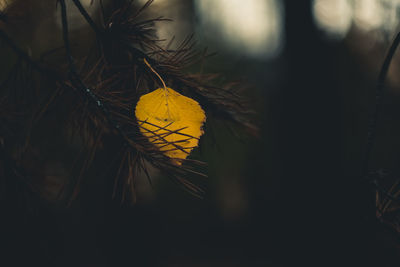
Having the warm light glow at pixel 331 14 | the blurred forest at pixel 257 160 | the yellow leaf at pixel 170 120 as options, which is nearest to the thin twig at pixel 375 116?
the blurred forest at pixel 257 160

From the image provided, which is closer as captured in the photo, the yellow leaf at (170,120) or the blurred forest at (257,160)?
the yellow leaf at (170,120)

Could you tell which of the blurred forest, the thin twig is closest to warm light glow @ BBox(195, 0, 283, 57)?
the blurred forest

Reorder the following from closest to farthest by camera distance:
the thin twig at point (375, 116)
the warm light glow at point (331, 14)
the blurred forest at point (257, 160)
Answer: the thin twig at point (375, 116)
the blurred forest at point (257, 160)
the warm light glow at point (331, 14)

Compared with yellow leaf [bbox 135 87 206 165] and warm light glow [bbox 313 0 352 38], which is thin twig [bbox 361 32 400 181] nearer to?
yellow leaf [bbox 135 87 206 165]

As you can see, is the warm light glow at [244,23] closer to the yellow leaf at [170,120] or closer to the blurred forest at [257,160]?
the blurred forest at [257,160]

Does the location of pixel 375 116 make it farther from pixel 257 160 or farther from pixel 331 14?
pixel 257 160

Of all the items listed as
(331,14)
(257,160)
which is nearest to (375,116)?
Answer: (331,14)
